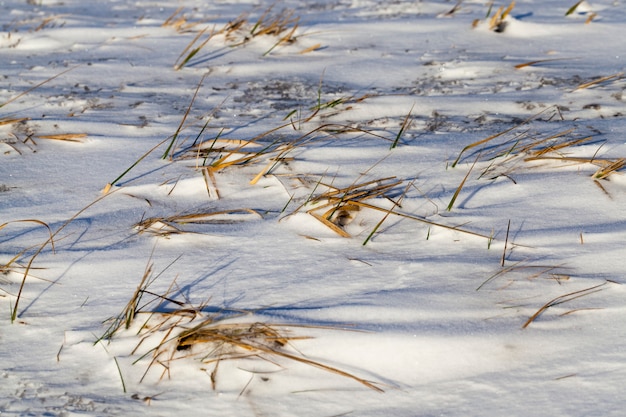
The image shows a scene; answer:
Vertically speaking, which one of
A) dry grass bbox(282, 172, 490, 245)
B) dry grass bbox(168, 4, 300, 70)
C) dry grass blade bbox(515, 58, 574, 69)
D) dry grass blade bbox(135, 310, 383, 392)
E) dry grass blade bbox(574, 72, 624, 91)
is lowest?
dry grass blade bbox(135, 310, 383, 392)

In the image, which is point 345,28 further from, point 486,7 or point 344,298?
point 344,298

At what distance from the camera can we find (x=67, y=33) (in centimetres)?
300

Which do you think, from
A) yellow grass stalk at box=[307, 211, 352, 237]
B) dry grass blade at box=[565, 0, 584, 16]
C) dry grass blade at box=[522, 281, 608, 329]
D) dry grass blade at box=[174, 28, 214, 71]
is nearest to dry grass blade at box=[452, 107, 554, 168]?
yellow grass stalk at box=[307, 211, 352, 237]

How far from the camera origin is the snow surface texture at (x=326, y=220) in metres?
1.22

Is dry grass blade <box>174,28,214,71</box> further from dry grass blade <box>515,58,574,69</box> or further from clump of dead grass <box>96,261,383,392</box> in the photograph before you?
clump of dead grass <box>96,261,383,392</box>

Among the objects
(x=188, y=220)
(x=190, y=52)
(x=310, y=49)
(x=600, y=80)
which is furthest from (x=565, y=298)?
(x=190, y=52)

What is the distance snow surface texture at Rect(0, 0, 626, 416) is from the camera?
122cm

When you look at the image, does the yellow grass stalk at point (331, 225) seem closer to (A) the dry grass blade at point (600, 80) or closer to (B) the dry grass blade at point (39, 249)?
(B) the dry grass blade at point (39, 249)

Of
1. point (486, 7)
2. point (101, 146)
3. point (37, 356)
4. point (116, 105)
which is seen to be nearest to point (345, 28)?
point (486, 7)

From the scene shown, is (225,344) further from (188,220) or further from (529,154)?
(529,154)

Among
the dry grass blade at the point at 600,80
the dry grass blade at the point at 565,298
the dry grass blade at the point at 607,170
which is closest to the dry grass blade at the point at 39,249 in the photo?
the dry grass blade at the point at 565,298

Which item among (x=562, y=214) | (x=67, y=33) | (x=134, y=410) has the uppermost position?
(x=67, y=33)

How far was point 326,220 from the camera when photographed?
64.2 inches

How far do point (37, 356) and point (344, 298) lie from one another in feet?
1.83
